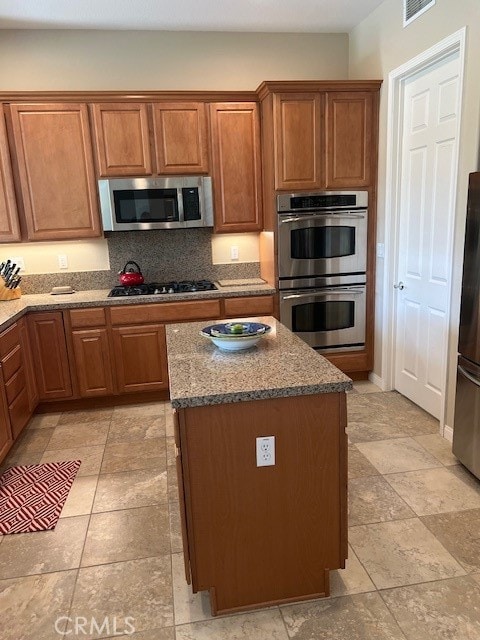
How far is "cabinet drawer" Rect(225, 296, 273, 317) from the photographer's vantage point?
377 cm

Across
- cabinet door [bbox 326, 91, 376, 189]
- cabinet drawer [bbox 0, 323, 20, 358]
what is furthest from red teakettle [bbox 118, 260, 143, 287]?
cabinet door [bbox 326, 91, 376, 189]

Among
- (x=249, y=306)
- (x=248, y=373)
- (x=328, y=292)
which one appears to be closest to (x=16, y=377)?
(x=249, y=306)

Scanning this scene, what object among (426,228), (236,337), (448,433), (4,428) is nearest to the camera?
(236,337)

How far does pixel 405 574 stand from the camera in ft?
6.35

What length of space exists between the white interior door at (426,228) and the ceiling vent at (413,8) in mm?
338

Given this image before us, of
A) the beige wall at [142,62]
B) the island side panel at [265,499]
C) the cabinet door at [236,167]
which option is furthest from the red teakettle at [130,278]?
the island side panel at [265,499]

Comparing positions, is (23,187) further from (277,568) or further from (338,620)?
(338,620)

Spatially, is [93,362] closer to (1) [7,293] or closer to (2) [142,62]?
(1) [7,293]

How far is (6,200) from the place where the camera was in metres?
3.59

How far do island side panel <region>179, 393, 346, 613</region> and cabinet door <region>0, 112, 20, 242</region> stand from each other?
9.13 ft

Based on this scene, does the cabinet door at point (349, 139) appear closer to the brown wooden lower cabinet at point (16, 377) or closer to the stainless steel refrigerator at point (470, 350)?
the stainless steel refrigerator at point (470, 350)

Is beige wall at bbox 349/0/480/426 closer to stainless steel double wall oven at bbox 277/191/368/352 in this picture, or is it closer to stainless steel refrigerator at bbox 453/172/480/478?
stainless steel double wall oven at bbox 277/191/368/352

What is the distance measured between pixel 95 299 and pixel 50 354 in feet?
1.79

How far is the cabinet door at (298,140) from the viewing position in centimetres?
353
